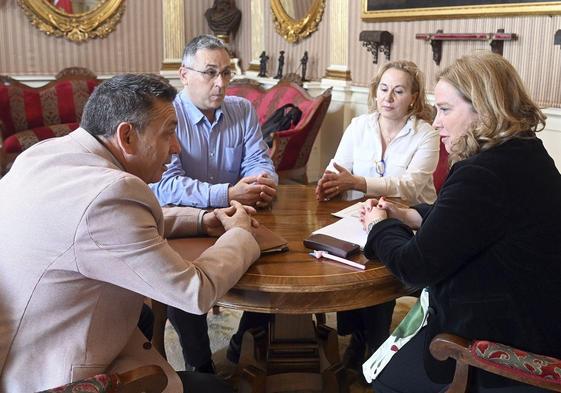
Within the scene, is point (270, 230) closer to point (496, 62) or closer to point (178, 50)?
point (496, 62)

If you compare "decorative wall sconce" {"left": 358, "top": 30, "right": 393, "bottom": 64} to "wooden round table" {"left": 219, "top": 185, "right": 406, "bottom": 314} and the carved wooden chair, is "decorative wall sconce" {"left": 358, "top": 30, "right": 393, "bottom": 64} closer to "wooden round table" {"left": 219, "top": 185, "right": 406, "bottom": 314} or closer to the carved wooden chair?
"wooden round table" {"left": 219, "top": 185, "right": 406, "bottom": 314}

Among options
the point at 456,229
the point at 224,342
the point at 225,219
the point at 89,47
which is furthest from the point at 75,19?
the point at 456,229

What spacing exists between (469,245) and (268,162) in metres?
1.48

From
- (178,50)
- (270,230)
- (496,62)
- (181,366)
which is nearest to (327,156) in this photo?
(178,50)

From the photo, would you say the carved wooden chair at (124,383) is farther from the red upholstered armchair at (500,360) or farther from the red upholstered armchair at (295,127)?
the red upholstered armchair at (295,127)

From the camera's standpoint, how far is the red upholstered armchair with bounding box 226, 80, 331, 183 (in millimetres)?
4628

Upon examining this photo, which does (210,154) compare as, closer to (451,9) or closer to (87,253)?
(87,253)

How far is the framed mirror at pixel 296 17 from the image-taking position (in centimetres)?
548

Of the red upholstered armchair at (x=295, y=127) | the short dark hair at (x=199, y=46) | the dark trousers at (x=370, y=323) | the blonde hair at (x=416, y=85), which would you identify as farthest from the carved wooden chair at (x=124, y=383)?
the red upholstered armchair at (x=295, y=127)

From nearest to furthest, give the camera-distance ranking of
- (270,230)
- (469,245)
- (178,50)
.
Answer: (469,245) → (270,230) → (178,50)

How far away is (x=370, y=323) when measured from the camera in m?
2.47

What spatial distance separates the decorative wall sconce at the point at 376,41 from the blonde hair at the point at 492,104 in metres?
3.13

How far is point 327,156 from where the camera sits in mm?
5609

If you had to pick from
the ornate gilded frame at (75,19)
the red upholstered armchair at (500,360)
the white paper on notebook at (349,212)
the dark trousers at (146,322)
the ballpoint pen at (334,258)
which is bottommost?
the dark trousers at (146,322)
